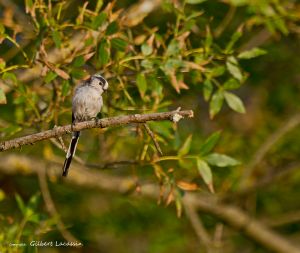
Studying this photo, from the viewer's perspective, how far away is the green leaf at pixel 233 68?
14.6 feet

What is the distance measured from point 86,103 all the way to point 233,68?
102 centimetres

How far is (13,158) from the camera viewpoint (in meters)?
6.02

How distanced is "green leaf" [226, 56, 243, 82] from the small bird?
0.85 meters

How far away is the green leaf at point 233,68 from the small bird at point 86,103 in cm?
85

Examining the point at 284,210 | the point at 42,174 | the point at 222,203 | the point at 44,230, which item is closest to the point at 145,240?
the point at 284,210

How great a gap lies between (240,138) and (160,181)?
10.4ft

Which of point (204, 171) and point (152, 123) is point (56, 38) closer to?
point (152, 123)

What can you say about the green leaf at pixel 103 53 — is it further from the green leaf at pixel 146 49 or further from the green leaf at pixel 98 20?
the green leaf at pixel 146 49

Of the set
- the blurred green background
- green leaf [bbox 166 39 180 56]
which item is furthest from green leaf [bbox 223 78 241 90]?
green leaf [bbox 166 39 180 56]

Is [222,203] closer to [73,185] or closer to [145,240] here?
[73,185]

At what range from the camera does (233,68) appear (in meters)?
4.46

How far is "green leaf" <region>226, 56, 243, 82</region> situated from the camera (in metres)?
4.44

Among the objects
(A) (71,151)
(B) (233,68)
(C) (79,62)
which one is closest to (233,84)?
(B) (233,68)

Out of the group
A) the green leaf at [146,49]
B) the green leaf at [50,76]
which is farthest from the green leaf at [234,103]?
the green leaf at [50,76]
